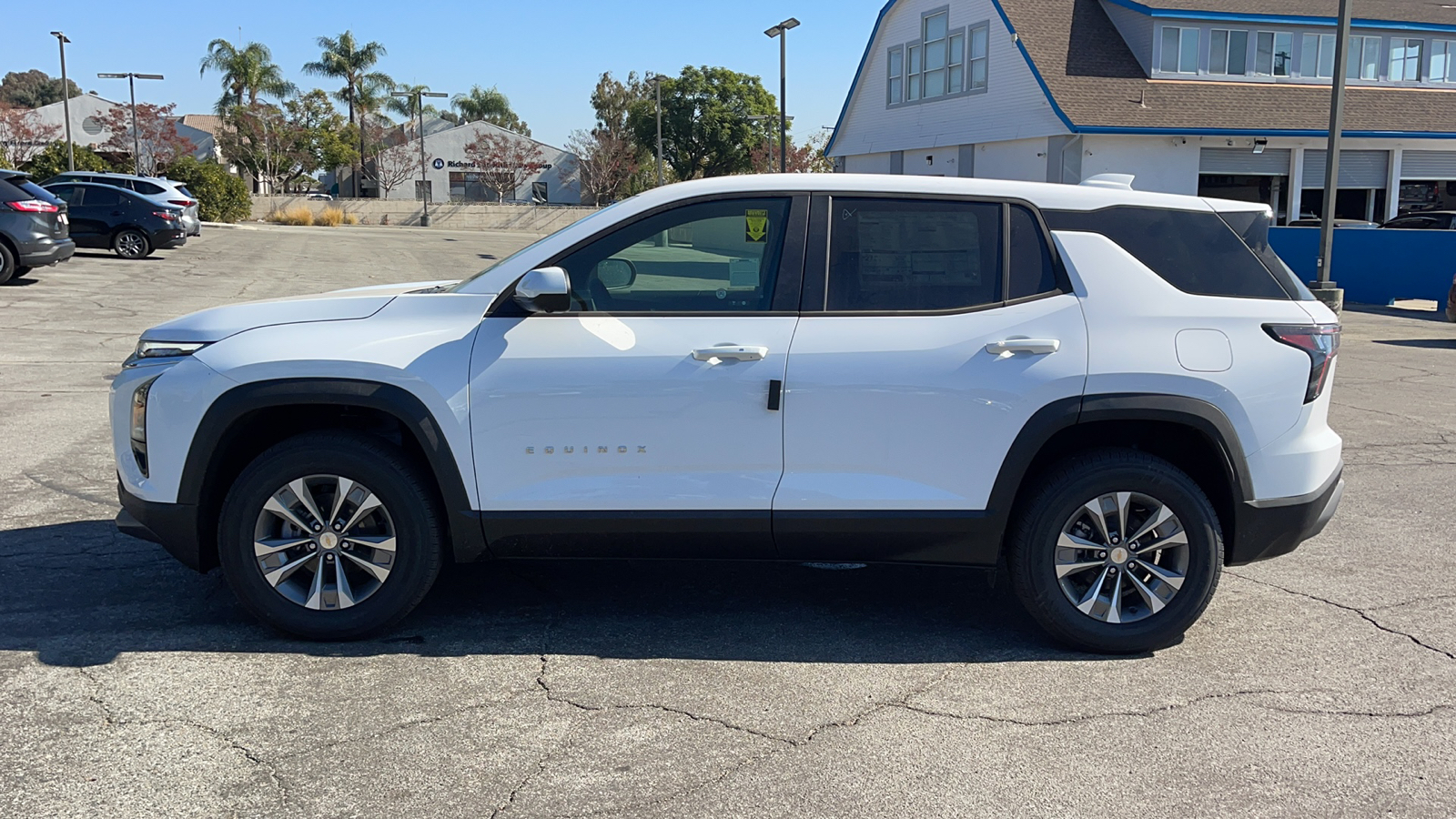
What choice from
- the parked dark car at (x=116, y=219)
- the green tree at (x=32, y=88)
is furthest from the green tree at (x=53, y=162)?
the green tree at (x=32, y=88)

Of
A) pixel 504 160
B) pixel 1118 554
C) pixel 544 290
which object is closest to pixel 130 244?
pixel 544 290

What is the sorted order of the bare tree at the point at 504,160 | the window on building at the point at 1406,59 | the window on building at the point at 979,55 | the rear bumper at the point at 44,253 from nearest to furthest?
the rear bumper at the point at 44,253 < the window on building at the point at 979,55 < the window on building at the point at 1406,59 < the bare tree at the point at 504,160

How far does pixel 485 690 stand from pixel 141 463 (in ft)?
5.34

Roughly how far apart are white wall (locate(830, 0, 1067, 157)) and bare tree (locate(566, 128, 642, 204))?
29288 millimetres

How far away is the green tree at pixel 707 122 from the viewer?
3017 inches

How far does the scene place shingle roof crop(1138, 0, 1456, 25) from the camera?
108ft

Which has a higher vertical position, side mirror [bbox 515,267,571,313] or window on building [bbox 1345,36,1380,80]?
window on building [bbox 1345,36,1380,80]

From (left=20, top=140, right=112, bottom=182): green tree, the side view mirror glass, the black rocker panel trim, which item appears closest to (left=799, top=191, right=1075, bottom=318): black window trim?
the side view mirror glass

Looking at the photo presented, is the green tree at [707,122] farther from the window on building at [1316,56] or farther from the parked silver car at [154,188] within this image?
the parked silver car at [154,188]

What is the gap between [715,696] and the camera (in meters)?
4.08

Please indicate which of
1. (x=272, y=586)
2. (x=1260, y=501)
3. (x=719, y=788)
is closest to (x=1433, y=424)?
(x=1260, y=501)

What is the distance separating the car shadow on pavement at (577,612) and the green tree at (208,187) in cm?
4722

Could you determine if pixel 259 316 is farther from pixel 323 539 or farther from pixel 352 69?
pixel 352 69

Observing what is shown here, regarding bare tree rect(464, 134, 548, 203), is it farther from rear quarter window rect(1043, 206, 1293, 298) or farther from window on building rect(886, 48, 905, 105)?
rear quarter window rect(1043, 206, 1293, 298)
